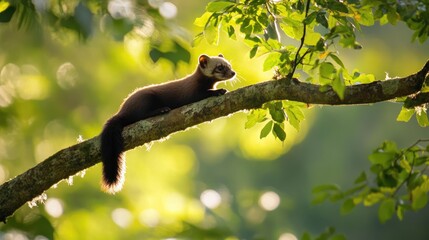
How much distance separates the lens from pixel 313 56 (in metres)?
5.63

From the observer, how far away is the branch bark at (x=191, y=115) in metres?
5.75

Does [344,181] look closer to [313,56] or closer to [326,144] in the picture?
[326,144]

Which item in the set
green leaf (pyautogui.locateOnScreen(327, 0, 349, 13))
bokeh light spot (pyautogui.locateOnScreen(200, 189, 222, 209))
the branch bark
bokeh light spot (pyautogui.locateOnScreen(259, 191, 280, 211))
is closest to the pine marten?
the branch bark

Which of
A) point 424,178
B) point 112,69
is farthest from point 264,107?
point 112,69

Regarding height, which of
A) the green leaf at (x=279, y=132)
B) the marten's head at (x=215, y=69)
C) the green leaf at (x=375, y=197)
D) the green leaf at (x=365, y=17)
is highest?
the marten's head at (x=215, y=69)

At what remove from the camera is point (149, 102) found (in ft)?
25.1

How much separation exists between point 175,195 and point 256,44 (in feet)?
40.1

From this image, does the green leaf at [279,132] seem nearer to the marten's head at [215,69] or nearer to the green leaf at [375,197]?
the green leaf at [375,197]

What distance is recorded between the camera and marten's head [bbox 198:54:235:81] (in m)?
8.80

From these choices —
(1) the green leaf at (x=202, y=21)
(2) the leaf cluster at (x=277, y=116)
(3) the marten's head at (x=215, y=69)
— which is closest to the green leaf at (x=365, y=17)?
(2) the leaf cluster at (x=277, y=116)

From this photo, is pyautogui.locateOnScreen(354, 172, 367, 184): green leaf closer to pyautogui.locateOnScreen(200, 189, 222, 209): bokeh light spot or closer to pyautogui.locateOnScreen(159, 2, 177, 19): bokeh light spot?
pyautogui.locateOnScreen(159, 2, 177, 19): bokeh light spot

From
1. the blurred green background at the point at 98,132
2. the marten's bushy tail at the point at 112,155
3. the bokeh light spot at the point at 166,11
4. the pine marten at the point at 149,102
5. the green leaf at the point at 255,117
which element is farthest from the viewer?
the blurred green background at the point at 98,132

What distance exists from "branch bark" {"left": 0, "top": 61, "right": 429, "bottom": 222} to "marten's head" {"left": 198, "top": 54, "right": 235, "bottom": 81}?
7.89 ft

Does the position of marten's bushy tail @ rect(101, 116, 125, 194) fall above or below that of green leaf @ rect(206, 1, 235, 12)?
below
